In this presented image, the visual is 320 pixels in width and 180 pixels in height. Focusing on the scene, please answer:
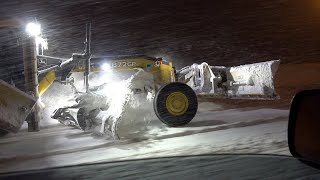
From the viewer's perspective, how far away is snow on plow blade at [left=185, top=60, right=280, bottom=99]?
1080 centimetres

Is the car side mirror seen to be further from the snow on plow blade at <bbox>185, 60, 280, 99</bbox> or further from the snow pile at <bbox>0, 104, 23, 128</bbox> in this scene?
the snow on plow blade at <bbox>185, 60, 280, 99</bbox>

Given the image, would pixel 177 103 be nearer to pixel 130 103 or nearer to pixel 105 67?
pixel 130 103

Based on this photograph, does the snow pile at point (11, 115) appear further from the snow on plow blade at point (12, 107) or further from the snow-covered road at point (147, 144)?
the snow-covered road at point (147, 144)

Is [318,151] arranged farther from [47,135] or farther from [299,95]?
[47,135]

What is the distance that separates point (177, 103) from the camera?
944 cm

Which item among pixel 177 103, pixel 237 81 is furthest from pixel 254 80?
pixel 177 103

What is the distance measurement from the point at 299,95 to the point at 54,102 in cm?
1010

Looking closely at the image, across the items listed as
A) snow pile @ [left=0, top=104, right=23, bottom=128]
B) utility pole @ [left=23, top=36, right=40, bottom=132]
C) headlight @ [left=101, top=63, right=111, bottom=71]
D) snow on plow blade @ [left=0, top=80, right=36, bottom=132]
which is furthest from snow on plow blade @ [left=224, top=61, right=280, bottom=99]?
snow pile @ [left=0, top=104, right=23, bottom=128]

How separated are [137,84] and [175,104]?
3.63 ft

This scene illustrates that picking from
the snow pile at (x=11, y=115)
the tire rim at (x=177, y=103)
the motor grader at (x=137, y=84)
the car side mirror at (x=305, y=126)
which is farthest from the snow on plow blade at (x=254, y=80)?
the car side mirror at (x=305, y=126)

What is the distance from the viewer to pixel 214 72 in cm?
1218

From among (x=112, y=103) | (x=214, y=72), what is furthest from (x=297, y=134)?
(x=214, y=72)

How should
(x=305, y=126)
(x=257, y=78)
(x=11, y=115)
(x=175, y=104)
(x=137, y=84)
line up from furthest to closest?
(x=257, y=78) < (x=175, y=104) < (x=137, y=84) < (x=11, y=115) < (x=305, y=126)

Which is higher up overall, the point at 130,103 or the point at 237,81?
the point at 237,81
